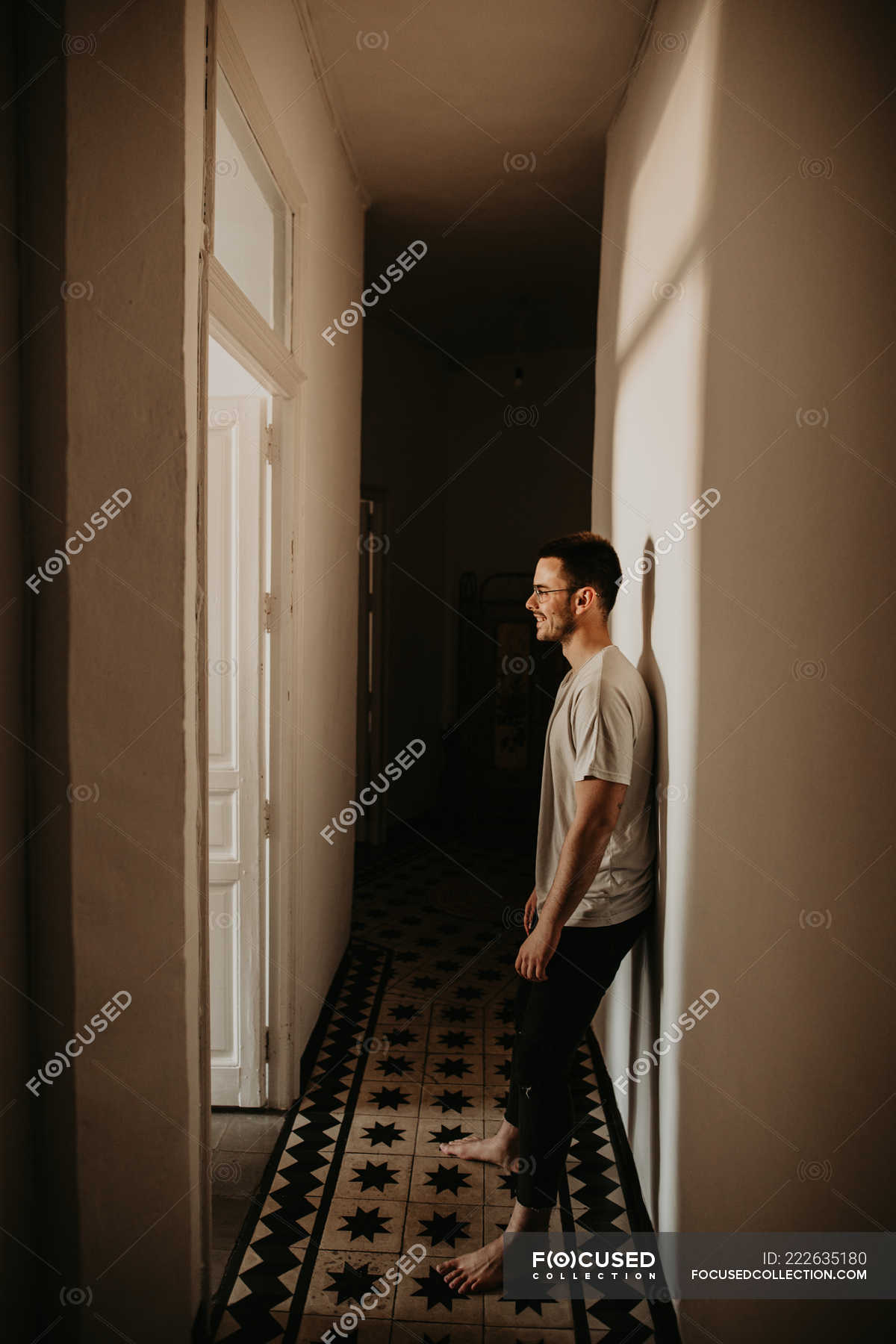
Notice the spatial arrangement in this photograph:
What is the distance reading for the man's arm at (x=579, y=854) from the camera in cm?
185

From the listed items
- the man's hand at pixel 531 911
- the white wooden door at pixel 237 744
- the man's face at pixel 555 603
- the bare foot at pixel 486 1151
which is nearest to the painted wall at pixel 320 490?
the white wooden door at pixel 237 744

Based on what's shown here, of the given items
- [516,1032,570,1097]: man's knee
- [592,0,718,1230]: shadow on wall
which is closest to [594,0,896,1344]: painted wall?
[592,0,718,1230]: shadow on wall

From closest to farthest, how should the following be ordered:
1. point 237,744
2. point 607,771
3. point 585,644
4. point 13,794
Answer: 1. point 13,794
2. point 607,771
3. point 585,644
4. point 237,744

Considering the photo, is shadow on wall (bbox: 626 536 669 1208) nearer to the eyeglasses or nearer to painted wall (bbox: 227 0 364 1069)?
the eyeglasses

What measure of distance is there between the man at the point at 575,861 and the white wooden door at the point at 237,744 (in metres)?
0.94

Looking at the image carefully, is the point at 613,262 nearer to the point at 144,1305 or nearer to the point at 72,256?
the point at 72,256

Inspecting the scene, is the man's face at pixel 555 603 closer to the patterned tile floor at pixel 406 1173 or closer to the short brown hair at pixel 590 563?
the short brown hair at pixel 590 563

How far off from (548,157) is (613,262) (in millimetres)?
861

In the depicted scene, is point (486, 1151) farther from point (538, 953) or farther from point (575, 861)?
point (575, 861)

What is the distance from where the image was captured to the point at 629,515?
2645 mm

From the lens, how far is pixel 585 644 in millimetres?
2113

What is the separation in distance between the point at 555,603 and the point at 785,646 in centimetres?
77

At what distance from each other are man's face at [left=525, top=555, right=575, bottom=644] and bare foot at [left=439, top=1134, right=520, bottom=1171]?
150cm

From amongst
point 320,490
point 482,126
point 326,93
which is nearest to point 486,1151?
point 320,490
